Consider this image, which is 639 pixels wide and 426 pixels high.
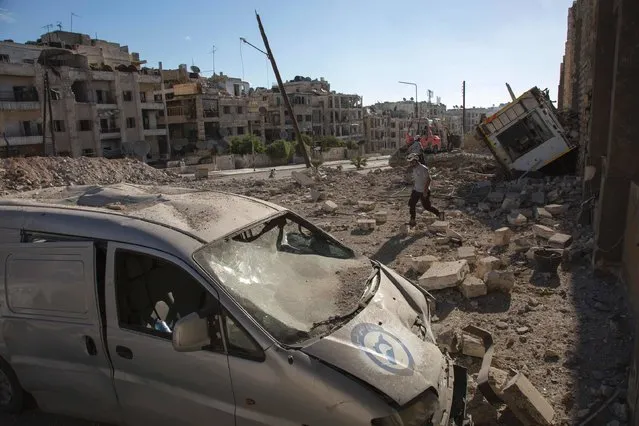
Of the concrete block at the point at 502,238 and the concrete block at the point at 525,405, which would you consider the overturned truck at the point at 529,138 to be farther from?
the concrete block at the point at 525,405

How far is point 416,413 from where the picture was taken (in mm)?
2359

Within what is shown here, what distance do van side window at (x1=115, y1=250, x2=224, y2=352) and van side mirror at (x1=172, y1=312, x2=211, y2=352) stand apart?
140 millimetres

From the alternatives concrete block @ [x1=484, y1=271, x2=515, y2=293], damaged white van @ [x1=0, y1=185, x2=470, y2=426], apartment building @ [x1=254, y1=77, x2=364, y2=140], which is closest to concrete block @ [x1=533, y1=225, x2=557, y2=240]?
concrete block @ [x1=484, y1=271, x2=515, y2=293]

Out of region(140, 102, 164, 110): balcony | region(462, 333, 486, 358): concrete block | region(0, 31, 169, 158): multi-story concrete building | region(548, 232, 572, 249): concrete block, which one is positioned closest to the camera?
region(462, 333, 486, 358): concrete block

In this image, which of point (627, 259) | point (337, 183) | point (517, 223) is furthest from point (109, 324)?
point (337, 183)

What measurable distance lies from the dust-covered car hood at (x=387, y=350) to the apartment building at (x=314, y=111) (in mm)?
63447

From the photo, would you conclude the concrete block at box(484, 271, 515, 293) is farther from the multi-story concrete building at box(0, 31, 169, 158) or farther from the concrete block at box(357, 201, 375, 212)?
the multi-story concrete building at box(0, 31, 169, 158)

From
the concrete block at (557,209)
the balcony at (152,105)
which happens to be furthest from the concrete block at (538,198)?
the balcony at (152,105)

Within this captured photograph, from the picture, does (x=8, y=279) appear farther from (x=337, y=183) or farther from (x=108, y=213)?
(x=337, y=183)

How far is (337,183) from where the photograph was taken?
56.3 feet

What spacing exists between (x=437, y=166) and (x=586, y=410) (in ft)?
54.0

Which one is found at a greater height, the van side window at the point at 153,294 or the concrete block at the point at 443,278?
the van side window at the point at 153,294

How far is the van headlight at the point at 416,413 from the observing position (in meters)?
2.25

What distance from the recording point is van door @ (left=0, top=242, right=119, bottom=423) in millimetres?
2943
